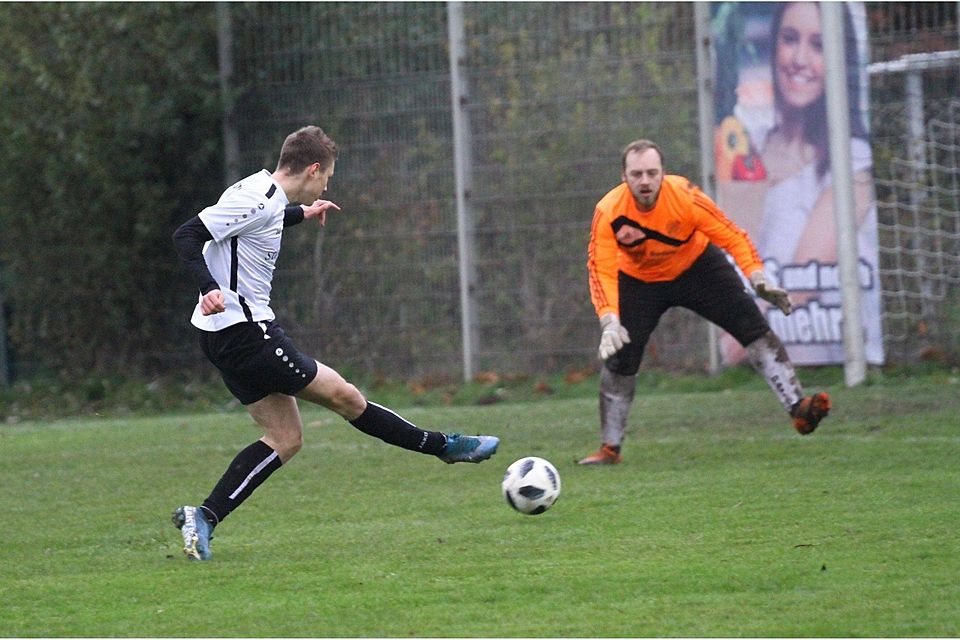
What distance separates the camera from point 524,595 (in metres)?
5.23

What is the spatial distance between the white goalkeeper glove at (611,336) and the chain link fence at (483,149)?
213 inches

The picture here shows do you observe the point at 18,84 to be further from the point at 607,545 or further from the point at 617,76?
the point at 607,545

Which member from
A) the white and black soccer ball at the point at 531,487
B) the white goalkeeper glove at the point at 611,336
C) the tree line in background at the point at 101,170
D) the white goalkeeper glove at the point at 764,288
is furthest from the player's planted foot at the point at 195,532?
the tree line in background at the point at 101,170

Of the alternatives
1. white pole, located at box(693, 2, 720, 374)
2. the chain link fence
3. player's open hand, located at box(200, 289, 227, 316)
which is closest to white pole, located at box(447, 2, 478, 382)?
the chain link fence

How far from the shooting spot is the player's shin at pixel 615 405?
28.9 ft

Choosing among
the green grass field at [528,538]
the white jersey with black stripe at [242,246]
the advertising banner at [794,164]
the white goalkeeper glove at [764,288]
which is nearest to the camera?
the green grass field at [528,538]

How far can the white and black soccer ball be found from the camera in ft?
22.2

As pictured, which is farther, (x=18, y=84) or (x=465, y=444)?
(x=18, y=84)

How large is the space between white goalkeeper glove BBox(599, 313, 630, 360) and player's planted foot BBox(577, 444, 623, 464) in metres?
0.72

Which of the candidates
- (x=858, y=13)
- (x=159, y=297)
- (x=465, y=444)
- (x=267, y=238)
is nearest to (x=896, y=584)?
(x=465, y=444)

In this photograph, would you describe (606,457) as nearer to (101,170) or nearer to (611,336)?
(611,336)

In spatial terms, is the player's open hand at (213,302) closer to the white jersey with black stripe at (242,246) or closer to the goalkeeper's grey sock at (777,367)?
the white jersey with black stripe at (242,246)

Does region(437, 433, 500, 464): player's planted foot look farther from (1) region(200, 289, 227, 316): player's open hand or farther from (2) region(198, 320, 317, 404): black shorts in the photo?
(1) region(200, 289, 227, 316): player's open hand

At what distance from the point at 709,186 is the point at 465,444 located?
7.24 metres
